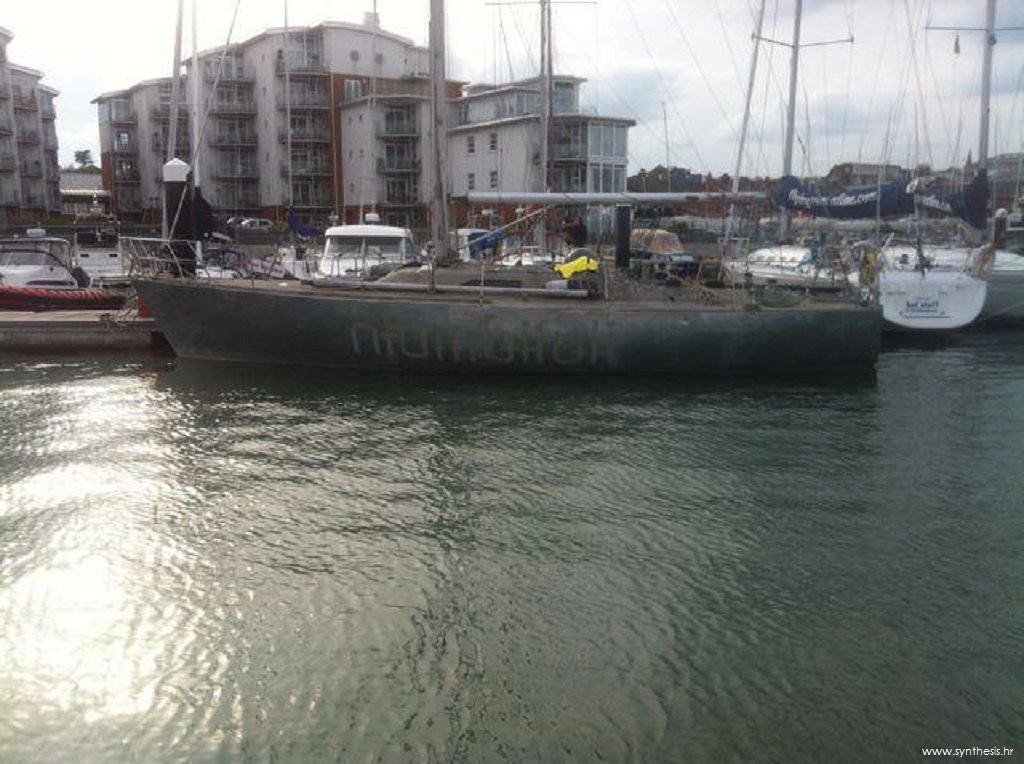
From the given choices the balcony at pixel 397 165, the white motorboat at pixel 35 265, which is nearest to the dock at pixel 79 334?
the white motorboat at pixel 35 265

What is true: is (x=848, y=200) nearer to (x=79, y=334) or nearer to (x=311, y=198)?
(x=79, y=334)

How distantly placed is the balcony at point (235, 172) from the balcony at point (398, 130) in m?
11.5

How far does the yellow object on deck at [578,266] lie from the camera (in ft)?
59.6

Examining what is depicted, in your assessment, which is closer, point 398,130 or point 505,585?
point 505,585

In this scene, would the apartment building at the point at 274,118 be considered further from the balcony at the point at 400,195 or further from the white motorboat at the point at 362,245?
the white motorboat at the point at 362,245

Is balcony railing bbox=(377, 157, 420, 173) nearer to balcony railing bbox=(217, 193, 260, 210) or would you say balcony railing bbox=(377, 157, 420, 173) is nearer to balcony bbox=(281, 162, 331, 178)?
balcony bbox=(281, 162, 331, 178)

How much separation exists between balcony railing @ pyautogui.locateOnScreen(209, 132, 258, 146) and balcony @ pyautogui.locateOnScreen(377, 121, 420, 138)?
1139 cm

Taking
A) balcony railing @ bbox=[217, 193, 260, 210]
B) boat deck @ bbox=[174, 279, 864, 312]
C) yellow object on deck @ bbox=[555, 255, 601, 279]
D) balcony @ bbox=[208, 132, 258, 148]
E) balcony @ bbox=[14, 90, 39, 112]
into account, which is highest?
balcony @ bbox=[14, 90, 39, 112]

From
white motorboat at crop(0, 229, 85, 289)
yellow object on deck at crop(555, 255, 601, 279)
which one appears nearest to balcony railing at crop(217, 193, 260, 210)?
white motorboat at crop(0, 229, 85, 289)

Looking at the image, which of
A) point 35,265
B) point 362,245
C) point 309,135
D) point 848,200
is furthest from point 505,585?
point 309,135

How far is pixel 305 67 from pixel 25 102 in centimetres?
2442

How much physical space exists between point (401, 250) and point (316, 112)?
45441 mm

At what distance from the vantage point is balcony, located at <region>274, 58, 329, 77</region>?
64562 millimetres

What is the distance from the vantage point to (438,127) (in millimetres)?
18359
